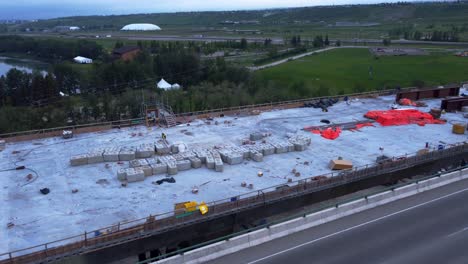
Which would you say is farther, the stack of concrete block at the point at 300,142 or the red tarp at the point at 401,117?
the red tarp at the point at 401,117

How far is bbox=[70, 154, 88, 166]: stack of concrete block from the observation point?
2328 centimetres

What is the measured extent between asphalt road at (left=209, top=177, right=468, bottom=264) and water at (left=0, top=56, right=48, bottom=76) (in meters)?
95.0

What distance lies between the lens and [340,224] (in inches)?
701

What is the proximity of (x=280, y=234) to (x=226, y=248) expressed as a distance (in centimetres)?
263

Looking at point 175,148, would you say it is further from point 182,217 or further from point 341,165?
point 341,165

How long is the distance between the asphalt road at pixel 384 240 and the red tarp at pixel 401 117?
44.1 ft

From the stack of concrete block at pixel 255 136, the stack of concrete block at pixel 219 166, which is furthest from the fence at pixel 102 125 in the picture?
the stack of concrete block at pixel 219 166

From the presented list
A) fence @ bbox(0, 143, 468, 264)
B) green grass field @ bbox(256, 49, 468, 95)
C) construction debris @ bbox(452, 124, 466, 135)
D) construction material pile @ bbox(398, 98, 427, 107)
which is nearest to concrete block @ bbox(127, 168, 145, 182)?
fence @ bbox(0, 143, 468, 264)

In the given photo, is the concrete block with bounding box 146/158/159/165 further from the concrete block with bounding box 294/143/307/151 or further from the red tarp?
the red tarp

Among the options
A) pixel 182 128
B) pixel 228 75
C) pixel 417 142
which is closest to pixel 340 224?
pixel 417 142

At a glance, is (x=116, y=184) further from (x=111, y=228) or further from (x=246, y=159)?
(x=246, y=159)

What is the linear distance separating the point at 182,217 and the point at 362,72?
6228 centimetres

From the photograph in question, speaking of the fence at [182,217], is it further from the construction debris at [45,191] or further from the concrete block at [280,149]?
the construction debris at [45,191]

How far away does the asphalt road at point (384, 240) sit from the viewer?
1548cm
